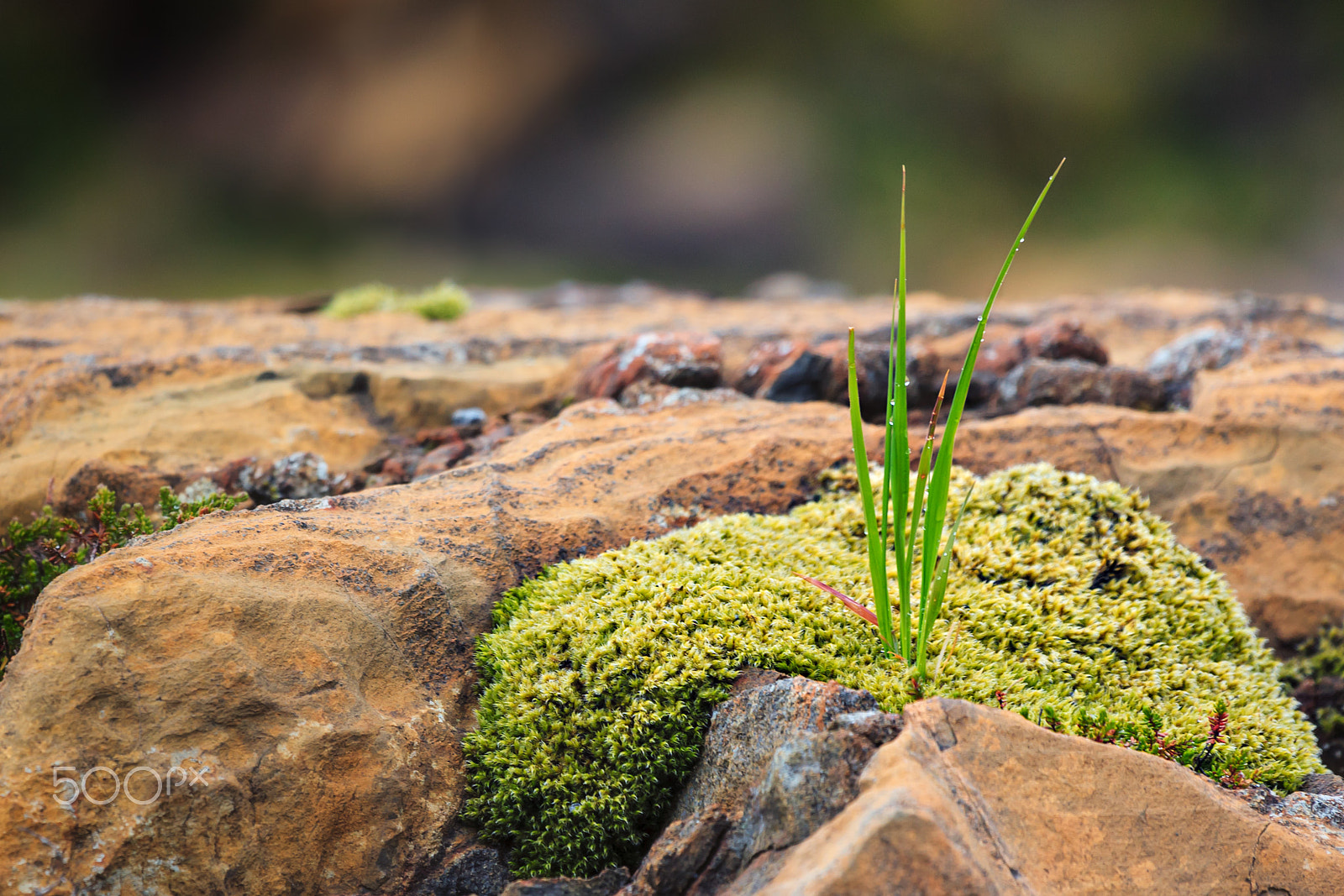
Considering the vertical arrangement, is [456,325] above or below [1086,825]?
above

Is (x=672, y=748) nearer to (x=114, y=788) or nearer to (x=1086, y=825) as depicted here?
(x=1086, y=825)

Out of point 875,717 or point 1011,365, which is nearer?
point 875,717

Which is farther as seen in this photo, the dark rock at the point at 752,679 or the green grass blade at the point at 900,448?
the dark rock at the point at 752,679

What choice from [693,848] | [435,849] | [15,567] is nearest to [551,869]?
[435,849]

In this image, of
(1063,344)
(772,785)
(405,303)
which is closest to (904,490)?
(772,785)

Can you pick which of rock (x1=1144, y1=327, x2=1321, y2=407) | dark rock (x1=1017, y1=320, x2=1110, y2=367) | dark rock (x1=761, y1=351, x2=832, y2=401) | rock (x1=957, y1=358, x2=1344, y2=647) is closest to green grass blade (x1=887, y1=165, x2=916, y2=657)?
rock (x1=957, y1=358, x2=1344, y2=647)

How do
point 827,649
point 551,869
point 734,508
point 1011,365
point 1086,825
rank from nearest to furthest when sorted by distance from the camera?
point 1086,825 → point 551,869 → point 827,649 → point 734,508 → point 1011,365

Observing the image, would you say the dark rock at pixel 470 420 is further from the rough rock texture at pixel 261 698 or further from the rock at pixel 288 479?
the rough rock texture at pixel 261 698

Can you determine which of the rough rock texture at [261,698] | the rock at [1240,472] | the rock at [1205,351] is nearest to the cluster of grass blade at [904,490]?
the rough rock texture at [261,698]
